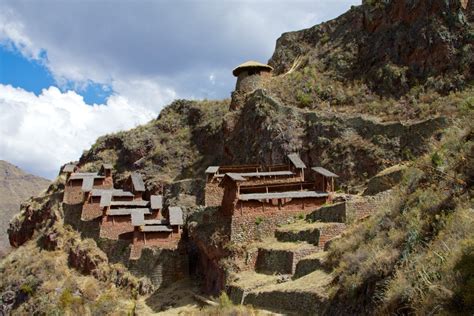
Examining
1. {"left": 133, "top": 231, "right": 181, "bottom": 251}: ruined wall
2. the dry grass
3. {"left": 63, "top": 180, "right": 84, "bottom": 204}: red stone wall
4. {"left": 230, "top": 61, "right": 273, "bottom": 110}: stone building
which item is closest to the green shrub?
{"left": 133, "top": 231, "right": 181, "bottom": 251}: ruined wall

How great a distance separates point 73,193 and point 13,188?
102 m

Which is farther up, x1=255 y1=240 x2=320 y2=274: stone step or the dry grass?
x1=255 y1=240 x2=320 y2=274: stone step

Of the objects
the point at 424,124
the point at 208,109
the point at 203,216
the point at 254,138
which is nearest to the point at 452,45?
the point at 424,124

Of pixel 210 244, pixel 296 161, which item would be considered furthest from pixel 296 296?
pixel 296 161

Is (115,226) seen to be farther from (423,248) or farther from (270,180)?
(423,248)

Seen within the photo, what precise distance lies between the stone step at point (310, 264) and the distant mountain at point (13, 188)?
100854mm

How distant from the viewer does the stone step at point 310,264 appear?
1889 cm

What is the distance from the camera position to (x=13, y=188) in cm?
13225

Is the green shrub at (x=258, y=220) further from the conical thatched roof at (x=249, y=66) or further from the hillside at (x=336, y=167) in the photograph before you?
the conical thatched roof at (x=249, y=66)

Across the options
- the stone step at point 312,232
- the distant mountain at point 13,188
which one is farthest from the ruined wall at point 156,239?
the distant mountain at point 13,188

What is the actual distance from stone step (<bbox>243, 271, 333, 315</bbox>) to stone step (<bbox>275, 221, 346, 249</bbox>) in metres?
3.41

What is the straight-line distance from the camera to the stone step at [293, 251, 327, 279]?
18.9 metres

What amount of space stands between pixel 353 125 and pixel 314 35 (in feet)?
63.4

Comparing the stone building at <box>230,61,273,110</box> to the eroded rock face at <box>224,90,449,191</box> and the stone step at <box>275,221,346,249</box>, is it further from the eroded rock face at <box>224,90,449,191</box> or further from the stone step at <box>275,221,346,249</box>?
the stone step at <box>275,221,346,249</box>
